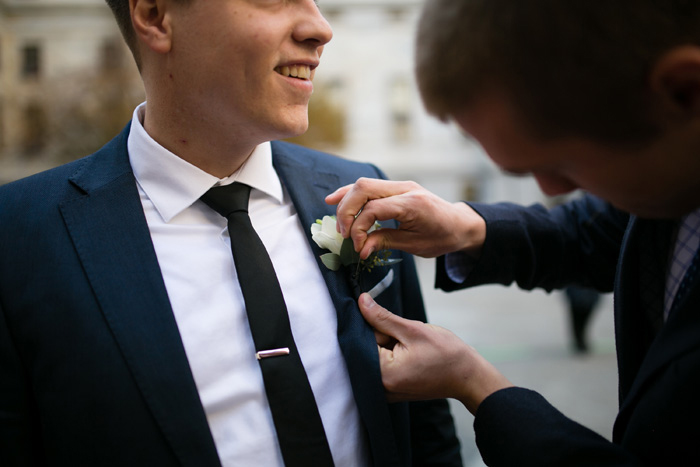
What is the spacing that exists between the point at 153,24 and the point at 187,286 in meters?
0.81

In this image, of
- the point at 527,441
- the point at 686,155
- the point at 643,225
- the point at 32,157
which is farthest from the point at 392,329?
the point at 32,157

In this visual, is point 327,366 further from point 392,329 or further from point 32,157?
point 32,157

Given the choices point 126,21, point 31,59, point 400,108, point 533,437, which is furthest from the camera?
point 400,108

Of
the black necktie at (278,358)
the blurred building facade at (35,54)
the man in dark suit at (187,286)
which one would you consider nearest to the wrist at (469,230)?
the man in dark suit at (187,286)

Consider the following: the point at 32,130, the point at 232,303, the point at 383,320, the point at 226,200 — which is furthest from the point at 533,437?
the point at 32,130

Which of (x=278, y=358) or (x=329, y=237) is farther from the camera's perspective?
(x=329, y=237)

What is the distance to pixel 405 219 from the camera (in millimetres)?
1606

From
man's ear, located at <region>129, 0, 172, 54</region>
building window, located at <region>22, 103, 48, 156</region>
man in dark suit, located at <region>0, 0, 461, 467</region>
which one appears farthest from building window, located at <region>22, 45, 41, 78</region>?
man in dark suit, located at <region>0, 0, 461, 467</region>

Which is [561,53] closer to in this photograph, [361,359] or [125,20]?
[361,359]

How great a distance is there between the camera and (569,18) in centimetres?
87

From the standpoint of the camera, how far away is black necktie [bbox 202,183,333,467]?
141cm

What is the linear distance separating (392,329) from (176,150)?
0.89 metres

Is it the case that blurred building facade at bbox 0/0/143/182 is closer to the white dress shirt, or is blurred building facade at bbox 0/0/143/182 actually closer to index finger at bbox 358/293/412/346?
the white dress shirt

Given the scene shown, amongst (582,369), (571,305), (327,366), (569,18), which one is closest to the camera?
(569,18)
